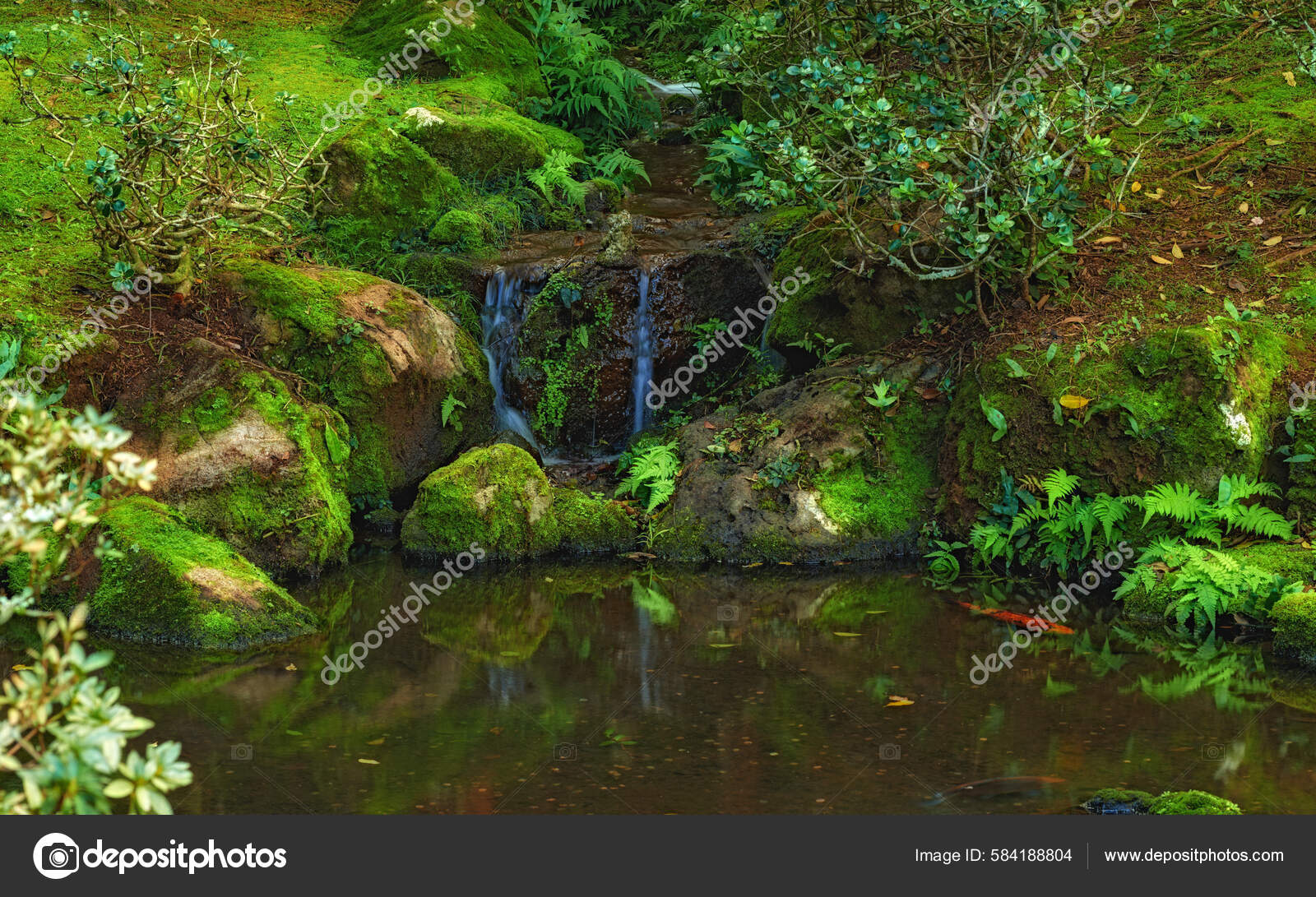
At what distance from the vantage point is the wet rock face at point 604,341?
11961 millimetres

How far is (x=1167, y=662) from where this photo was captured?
304 inches

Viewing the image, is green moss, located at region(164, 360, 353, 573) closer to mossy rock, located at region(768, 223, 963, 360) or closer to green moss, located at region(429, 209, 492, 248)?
green moss, located at region(429, 209, 492, 248)

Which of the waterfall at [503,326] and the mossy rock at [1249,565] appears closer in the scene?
the mossy rock at [1249,565]

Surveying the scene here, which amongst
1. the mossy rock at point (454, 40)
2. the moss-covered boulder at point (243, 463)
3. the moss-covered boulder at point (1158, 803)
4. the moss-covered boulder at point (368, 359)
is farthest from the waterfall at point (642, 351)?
the moss-covered boulder at point (1158, 803)

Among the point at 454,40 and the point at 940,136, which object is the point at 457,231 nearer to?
the point at 454,40

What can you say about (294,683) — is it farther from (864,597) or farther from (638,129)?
(638,129)

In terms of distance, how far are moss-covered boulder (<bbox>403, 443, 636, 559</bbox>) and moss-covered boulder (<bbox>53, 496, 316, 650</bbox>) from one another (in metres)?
1.74

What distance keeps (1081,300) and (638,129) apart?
7930 mm

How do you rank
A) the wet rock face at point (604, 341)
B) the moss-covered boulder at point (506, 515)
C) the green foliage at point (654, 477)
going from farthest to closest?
the wet rock face at point (604, 341) < the green foliage at point (654, 477) < the moss-covered boulder at point (506, 515)

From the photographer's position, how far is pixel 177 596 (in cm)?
796

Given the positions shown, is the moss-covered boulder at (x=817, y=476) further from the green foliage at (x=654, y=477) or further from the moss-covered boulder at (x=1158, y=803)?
the moss-covered boulder at (x=1158, y=803)

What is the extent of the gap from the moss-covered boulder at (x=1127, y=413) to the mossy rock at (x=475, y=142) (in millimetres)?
6073

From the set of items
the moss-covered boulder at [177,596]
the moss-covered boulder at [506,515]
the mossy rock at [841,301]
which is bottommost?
the moss-covered boulder at [177,596]

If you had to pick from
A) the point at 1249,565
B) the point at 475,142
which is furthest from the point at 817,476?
the point at 475,142
